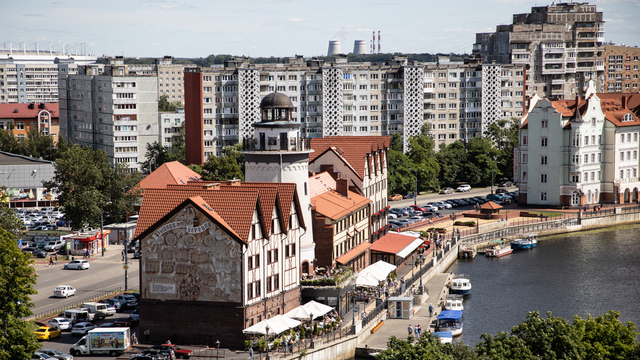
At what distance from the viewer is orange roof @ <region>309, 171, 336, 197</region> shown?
85250mm

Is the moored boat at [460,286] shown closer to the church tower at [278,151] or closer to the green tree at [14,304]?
the church tower at [278,151]

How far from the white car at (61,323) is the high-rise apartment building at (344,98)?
90.5 meters

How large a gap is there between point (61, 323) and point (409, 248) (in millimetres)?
41483

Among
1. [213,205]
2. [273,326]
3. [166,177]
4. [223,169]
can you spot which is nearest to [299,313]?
[273,326]

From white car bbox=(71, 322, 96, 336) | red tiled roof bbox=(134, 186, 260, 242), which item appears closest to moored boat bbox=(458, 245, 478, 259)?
red tiled roof bbox=(134, 186, 260, 242)

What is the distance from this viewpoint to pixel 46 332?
217ft

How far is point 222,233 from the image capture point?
62.2 m

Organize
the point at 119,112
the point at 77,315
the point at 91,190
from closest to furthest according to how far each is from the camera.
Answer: the point at 77,315 → the point at 91,190 → the point at 119,112

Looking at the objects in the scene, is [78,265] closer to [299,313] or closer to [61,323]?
[61,323]

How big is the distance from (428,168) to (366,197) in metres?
64.8

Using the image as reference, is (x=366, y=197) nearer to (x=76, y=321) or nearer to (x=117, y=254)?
(x=117, y=254)

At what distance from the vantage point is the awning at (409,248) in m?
91.8

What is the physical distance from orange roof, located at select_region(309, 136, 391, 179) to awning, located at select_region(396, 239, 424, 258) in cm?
972

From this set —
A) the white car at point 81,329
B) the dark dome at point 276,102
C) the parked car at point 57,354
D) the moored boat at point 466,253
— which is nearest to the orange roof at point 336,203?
the dark dome at point 276,102
